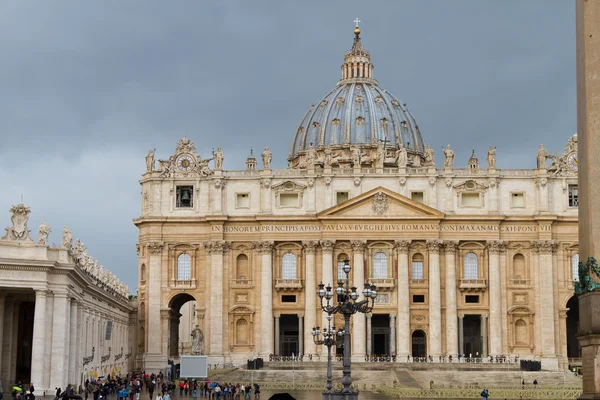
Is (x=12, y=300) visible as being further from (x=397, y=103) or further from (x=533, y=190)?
(x=397, y=103)

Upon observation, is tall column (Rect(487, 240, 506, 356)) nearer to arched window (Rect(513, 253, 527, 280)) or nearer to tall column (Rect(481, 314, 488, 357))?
tall column (Rect(481, 314, 488, 357))

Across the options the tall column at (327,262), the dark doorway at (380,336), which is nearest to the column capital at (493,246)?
the dark doorway at (380,336)

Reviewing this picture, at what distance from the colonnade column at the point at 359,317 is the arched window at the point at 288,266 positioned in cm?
550

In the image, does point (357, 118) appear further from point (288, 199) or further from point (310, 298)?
point (310, 298)

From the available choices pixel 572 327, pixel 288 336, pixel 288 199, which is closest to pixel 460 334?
pixel 572 327

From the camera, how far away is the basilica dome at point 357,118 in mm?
128625

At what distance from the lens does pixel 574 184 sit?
9044 cm

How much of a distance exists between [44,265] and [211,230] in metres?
44.1

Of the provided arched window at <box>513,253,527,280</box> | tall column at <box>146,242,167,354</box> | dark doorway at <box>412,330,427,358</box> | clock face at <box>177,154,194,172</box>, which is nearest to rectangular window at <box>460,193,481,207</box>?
arched window at <box>513,253,527,280</box>

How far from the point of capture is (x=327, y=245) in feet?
291

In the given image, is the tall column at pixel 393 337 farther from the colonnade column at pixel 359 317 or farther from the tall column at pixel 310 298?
the tall column at pixel 310 298

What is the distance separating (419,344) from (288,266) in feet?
45.2

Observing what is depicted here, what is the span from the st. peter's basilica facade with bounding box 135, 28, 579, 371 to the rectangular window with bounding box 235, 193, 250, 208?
13 centimetres

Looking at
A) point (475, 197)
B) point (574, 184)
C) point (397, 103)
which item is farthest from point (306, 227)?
point (397, 103)
